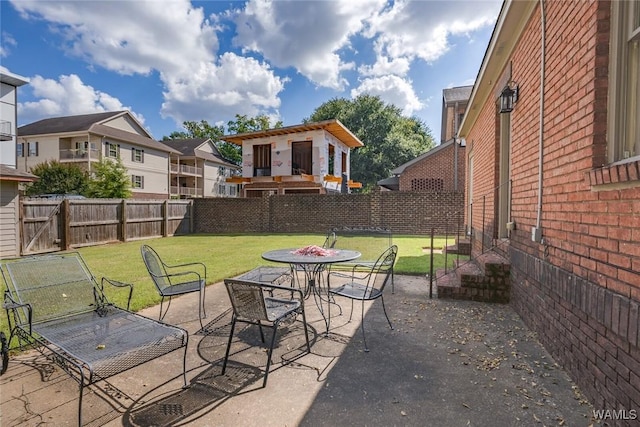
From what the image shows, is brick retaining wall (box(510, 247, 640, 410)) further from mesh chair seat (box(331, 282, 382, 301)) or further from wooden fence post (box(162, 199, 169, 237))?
wooden fence post (box(162, 199, 169, 237))

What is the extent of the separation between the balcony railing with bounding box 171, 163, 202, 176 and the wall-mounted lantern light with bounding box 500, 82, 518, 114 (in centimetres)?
3077

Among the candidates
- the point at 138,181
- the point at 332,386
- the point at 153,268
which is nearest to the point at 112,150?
the point at 138,181

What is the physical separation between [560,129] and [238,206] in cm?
→ 1593

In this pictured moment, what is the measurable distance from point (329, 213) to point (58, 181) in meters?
17.0

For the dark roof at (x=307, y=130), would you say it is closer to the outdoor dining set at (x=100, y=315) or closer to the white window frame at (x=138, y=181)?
the white window frame at (x=138, y=181)

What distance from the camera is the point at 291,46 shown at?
42.9 feet

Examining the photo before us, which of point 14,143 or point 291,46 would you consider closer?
point 291,46

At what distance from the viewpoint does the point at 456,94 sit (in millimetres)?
19953

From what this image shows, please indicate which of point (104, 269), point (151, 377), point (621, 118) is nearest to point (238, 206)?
point (104, 269)

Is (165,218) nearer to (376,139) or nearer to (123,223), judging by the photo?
(123,223)

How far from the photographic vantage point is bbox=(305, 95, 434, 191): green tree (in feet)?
94.8

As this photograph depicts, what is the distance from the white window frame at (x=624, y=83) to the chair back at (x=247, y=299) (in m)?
2.65

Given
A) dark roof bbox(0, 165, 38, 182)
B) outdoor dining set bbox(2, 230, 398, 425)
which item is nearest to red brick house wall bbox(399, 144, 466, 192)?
outdoor dining set bbox(2, 230, 398, 425)

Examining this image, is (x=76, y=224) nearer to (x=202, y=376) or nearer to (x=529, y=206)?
(x=202, y=376)
